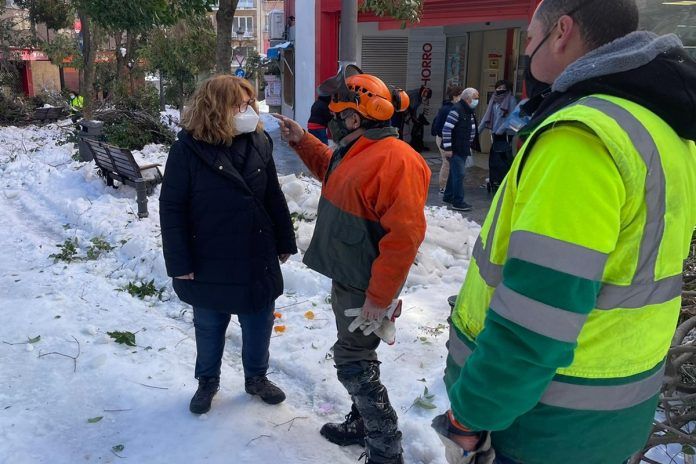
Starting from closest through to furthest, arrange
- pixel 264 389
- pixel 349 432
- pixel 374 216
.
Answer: pixel 374 216 < pixel 349 432 < pixel 264 389

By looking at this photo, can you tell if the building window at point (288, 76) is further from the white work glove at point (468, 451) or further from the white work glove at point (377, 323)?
→ the white work glove at point (468, 451)

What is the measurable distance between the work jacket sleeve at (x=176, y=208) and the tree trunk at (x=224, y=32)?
3134 mm

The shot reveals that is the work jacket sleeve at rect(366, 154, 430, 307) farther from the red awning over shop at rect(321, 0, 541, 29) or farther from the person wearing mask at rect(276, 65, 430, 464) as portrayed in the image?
the red awning over shop at rect(321, 0, 541, 29)

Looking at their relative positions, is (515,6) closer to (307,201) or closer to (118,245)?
(307,201)

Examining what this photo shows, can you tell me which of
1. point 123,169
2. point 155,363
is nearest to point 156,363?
point 155,363

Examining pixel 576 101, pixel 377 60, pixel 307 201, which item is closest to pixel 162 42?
pixel 377 60

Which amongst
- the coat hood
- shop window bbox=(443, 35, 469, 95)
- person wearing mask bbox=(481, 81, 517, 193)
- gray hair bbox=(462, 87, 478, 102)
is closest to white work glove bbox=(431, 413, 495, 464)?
the coat hood

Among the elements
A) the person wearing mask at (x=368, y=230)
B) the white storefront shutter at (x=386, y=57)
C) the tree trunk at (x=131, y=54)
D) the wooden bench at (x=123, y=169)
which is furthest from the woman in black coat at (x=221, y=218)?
the tree trunk at (x=131, y=54)

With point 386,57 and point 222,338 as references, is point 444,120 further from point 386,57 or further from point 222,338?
point 386,57

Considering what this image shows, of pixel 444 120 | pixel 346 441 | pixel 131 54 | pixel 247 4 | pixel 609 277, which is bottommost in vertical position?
pixel 346 441

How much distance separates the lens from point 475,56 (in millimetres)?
13789

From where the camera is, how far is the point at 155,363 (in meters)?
3.88

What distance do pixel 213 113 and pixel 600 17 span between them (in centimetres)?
207

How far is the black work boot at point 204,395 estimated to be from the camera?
10.8 ft
